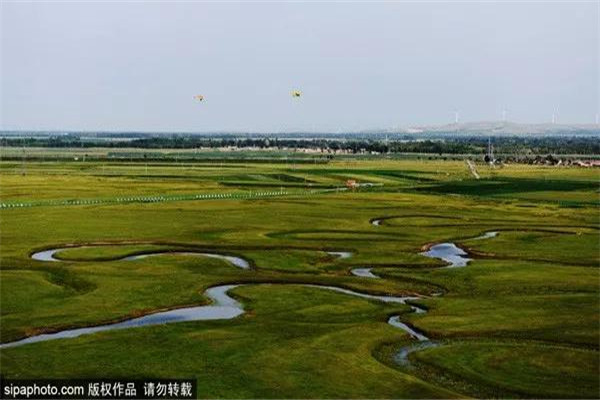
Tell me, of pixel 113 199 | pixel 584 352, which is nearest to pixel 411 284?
pixel 584 352

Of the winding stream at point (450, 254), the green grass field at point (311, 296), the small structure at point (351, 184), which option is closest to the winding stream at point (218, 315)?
the winding stream at point (450, 254)

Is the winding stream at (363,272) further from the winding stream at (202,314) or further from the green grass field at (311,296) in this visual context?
the winding stream at (202,314)

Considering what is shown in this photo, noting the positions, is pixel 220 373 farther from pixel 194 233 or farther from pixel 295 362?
pixel 194 233

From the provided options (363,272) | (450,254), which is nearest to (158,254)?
(363,272)

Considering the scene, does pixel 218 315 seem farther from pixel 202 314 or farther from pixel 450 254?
pixel 450 254

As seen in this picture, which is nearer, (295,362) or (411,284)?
(295,362)

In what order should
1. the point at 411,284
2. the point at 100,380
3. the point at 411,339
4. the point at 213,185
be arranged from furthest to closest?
1. the point at 213,185
2. the point at 411,284
3. the point at 411,339
4. the point at 100,380

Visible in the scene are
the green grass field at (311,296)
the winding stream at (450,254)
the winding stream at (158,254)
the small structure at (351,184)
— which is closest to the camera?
the green grass field at (311,296)

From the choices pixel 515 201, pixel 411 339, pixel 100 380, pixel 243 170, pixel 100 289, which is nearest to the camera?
pixel 100 380

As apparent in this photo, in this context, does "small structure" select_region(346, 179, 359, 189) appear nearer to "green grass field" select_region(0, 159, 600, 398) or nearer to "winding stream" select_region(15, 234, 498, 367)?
"green grass field" select_region(0, 159, 600, 398)
